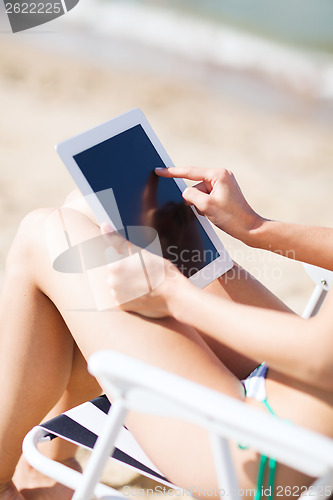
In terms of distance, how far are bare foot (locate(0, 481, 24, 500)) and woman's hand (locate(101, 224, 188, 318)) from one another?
2.05 feet

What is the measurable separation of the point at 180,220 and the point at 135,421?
483 millimetres

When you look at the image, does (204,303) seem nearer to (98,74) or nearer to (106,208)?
(106,208)

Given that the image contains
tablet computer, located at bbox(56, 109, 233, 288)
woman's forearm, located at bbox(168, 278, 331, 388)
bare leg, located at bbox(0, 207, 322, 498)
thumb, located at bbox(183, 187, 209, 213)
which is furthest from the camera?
thumb, located at bbox(183, 187, 209, 213)

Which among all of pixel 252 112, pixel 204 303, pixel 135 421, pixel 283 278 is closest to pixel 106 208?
pixel 204 303

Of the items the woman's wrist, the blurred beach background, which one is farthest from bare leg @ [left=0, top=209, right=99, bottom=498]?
the blurred beach background

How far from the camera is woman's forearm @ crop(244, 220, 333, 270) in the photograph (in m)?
1.60

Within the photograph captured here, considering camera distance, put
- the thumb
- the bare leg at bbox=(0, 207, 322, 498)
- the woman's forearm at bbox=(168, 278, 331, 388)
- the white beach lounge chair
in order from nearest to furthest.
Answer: the white beach lounge chair, the woman's forearm at bbox=(168, 278, 331, 388), the bare leg at bbox=(0, 207, 322, 498), the thumb

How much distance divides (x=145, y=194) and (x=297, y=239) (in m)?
0.40

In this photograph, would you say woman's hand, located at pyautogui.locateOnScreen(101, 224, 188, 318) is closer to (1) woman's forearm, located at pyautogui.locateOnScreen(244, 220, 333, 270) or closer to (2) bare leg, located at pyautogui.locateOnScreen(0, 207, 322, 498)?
(2) bare leg, located at pyautogui.locateOnScreen(0, 207, 322, 498)

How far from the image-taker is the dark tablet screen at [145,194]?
55.0 inches

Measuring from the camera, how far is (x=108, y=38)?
7.54 m

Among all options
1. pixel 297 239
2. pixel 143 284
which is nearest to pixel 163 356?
pixel 143 284

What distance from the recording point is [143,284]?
1.30m

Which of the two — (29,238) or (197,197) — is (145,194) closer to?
(197,197)
